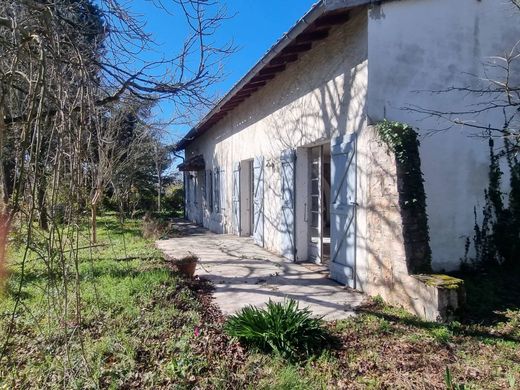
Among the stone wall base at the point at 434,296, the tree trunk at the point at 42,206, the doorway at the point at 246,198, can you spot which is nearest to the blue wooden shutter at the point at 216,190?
the doorway at the point at 246,198

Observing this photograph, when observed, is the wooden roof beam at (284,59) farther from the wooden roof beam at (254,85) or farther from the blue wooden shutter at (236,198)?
the blue wooden shutter at (236,198)

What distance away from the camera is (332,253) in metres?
6.72

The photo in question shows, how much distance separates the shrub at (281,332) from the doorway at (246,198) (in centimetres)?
777

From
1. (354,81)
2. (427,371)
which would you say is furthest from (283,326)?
(354,81)

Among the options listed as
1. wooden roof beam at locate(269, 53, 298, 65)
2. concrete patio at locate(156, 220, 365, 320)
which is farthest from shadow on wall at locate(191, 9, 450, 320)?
concrete patio at locate(156, 220, 365, 320)

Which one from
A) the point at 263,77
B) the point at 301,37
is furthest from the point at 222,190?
the point at 301,37

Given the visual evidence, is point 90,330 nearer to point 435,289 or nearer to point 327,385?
point 327,385

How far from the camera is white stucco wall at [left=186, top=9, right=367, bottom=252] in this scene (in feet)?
19.2

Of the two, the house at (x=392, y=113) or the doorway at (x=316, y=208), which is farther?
the doorway at (x=316, y=208)

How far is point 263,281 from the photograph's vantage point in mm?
6594

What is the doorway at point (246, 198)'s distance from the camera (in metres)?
12.0

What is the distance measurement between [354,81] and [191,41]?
8.66 feet

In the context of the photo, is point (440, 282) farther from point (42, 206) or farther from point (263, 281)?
A: point (42, 206)

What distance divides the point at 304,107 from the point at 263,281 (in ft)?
11.0
